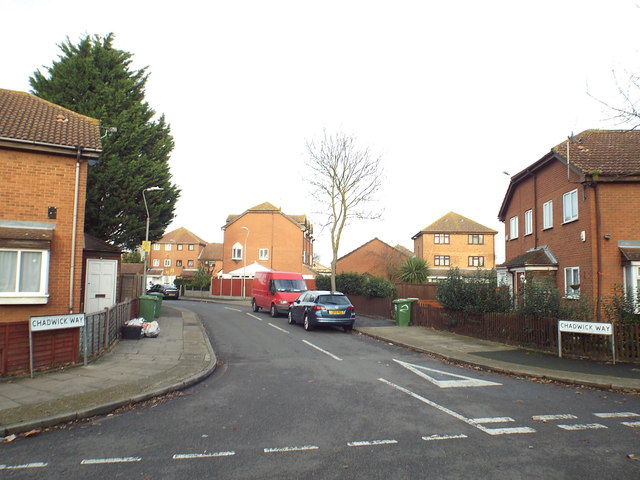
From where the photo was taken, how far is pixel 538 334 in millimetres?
12141

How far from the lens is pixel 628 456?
189 inches

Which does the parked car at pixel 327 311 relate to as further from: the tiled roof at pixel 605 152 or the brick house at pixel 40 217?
the tiled roof at pixel 605 152

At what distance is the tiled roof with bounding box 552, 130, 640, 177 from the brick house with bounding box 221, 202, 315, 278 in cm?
3756

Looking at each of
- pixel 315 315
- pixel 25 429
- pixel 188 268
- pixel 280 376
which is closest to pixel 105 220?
pixel 315 315

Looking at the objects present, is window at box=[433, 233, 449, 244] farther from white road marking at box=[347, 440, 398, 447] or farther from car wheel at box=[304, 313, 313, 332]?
white road marking at box=[347, 440, 398, 447]

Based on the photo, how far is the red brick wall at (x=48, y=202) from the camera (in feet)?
35.5

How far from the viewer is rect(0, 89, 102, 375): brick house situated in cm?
1047

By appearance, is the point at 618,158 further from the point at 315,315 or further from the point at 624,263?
the point at 315,315

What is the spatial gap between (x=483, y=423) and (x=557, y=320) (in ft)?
22.3

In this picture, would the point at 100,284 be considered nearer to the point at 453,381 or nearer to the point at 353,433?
the point at 453,381

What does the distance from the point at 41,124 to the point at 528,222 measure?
65.8 feet

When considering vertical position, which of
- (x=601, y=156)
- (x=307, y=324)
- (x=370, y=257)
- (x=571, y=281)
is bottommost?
(x=307, y=324)

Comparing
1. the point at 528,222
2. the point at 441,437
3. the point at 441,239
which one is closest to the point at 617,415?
the point at 441,437

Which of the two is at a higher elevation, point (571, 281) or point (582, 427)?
point (571, 281)
